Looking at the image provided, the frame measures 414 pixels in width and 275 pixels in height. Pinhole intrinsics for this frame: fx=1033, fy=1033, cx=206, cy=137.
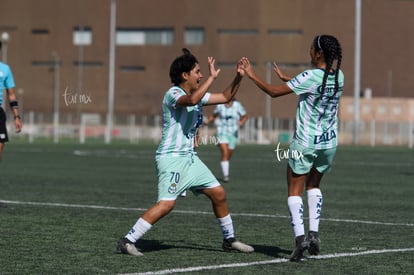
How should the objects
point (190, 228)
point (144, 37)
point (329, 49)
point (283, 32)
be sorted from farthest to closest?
1. point (144, 37)
2. point (283, 32)
3. point (190, 228)
4. point (329, 49)

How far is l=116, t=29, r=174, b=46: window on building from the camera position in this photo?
301ft

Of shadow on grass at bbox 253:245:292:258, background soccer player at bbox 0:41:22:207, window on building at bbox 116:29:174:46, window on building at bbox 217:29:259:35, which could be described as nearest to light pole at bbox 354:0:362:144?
window on building at bbox 217:29:259:35

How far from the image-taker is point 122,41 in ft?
303

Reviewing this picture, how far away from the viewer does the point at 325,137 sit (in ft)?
32.4

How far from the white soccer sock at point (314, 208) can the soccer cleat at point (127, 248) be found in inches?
66.8

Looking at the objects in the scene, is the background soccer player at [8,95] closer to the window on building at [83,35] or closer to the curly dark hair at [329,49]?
the curly dark hair at [329,49]

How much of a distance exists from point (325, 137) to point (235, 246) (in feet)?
4.68

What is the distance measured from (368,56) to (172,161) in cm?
8082

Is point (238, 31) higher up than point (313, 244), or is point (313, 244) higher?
point (238, 31)

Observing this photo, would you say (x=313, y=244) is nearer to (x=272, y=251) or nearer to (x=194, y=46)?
(x=272, y=251)

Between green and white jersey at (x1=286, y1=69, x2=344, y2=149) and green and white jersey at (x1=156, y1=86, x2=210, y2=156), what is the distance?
97 cm

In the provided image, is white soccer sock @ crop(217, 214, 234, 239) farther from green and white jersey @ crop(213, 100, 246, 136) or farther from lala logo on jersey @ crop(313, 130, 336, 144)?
green and white jersey @ crop(213, 100, 246, 136)

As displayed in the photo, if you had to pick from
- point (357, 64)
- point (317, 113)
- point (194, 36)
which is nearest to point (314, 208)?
point (317, 113)

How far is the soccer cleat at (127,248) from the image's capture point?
32.4ft
